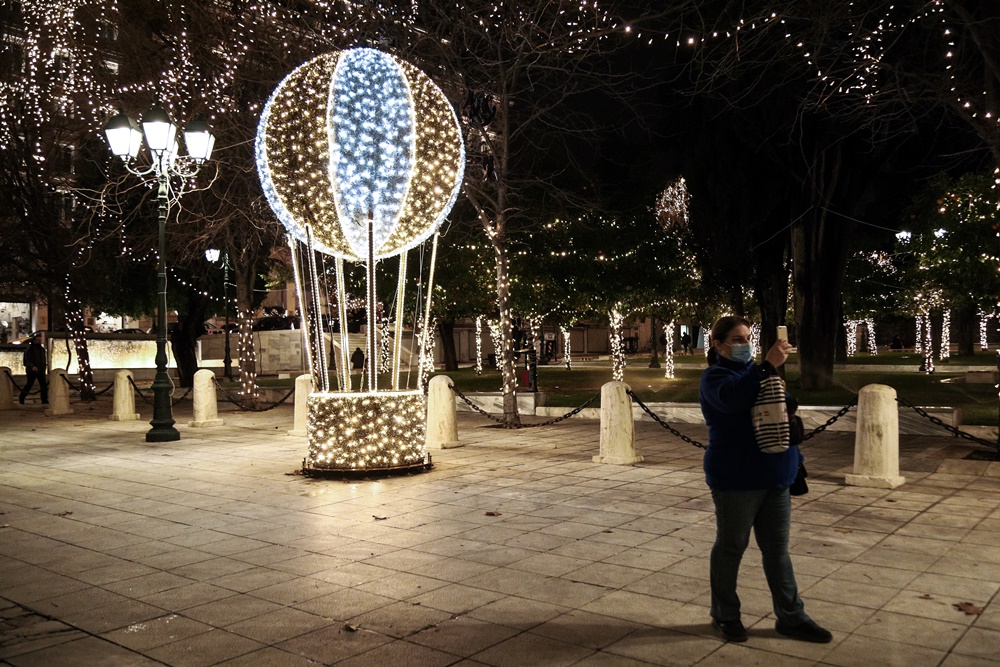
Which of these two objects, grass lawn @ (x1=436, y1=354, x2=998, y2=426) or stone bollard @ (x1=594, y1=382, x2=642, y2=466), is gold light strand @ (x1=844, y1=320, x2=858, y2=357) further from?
stone bollard @ (x1=594, y1=382, x2=642, y2=466)

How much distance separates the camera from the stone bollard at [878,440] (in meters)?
9.26

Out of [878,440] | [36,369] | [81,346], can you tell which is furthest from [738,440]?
[36,369]

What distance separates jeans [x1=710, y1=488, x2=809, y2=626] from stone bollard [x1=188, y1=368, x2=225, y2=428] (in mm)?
14077

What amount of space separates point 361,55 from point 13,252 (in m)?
16.6

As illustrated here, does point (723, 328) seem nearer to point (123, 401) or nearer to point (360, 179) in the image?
point (360, 179)

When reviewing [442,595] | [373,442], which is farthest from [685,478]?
[442,595]

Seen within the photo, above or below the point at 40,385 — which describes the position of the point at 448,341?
above

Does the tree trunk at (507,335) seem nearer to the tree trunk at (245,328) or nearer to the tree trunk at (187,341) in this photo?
the tree trunk at (245,328)

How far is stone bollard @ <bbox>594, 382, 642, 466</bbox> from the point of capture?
1123cm

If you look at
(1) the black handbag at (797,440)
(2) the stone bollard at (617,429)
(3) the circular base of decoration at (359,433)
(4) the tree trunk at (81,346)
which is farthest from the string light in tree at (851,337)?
(1) the black handbag at (797,440)

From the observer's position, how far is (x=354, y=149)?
951 cm

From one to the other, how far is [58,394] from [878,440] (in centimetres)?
1774

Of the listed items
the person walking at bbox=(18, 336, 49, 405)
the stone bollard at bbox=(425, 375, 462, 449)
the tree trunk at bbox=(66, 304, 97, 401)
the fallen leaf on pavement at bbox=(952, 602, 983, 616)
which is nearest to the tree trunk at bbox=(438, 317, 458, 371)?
the tree trunk at bbox=(66, 304, 97, 401)

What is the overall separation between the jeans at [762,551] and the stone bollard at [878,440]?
5.16 metres
